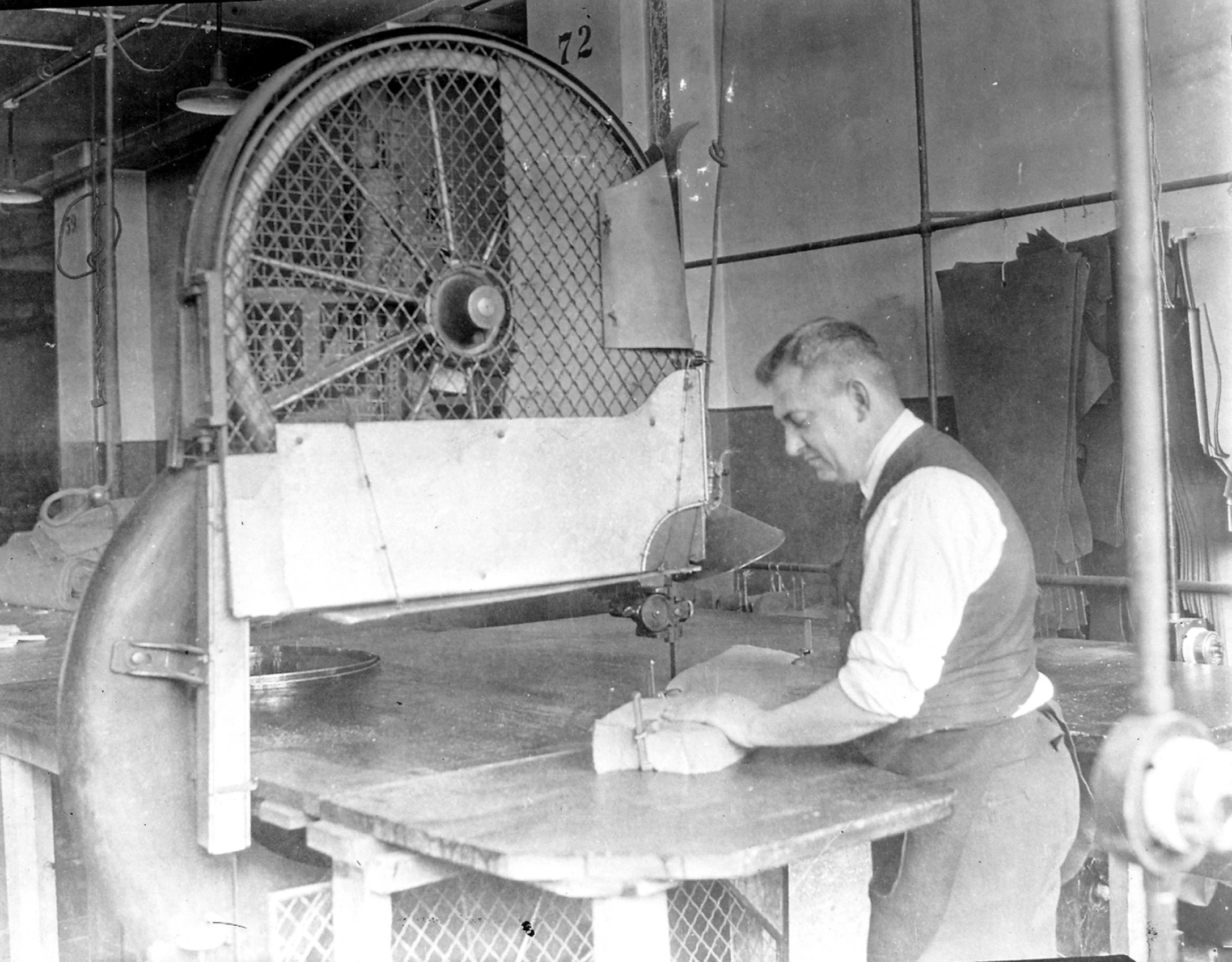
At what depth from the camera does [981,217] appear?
16.3 feet

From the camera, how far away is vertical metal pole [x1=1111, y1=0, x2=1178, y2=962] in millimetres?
1007

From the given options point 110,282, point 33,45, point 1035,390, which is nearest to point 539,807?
point 1035,390

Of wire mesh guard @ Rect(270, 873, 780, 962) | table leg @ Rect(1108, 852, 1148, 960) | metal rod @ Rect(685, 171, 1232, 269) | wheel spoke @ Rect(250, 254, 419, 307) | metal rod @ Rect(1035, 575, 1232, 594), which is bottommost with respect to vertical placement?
table leg @ Rect(1108, 852, 1148, 960)

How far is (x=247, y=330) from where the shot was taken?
6.24ft

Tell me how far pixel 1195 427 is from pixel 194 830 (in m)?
3.64

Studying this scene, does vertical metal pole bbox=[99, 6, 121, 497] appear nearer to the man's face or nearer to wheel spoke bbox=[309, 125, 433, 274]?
wheel spoke bbox=[309, 125, 433, 274]

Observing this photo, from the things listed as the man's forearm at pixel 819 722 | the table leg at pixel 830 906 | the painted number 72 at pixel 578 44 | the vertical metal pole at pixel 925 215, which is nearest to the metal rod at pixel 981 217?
the vertical metal pole at pixel 925 215

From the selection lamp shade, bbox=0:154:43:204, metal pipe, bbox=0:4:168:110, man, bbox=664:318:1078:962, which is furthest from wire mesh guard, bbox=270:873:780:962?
lamp shade, bbox=0:154:43:204

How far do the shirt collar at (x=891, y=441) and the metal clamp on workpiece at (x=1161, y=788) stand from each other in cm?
108

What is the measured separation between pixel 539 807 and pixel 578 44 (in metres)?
4.90

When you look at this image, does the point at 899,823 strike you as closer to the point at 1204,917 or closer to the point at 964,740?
the point at 964,740

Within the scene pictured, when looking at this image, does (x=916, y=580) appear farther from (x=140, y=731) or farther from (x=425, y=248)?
(x=140, y=731)

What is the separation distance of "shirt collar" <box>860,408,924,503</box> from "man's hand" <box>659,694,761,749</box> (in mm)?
427

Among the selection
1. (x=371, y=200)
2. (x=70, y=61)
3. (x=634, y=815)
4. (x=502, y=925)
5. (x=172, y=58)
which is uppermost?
(x=172, y=58)
